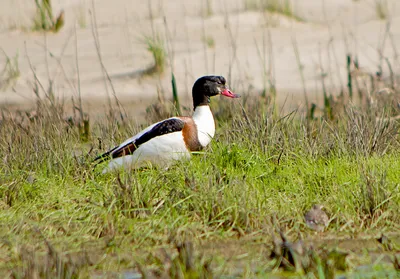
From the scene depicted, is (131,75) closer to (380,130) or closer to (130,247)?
(380,130)

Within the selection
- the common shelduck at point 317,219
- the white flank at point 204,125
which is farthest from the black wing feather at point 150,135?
the common shelduck at point 317,219

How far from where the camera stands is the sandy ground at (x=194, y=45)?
10.3 meters

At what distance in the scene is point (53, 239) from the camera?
4410 mm

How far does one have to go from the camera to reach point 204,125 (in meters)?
5.90

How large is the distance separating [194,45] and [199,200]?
23.8 ft

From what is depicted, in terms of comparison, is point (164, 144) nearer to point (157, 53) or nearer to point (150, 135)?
point (150, 135)

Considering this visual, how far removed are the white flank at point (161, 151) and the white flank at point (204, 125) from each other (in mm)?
162

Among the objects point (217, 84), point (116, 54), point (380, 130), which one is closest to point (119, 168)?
point (217, 84)

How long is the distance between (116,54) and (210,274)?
846cm

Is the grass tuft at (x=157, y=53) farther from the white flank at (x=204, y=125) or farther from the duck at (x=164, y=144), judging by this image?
the duck at (x=164, y=144)

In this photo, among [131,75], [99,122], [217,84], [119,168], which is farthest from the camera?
[131,75]

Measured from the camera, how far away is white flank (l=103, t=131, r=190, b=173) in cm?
560

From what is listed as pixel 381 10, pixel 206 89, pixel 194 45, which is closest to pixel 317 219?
pixel 206 89

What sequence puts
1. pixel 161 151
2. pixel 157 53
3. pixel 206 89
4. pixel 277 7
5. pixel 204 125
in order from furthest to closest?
pixel 277 7
pixel 157 53
pixel 206 89
pixel 204 125
pixel 161 151
